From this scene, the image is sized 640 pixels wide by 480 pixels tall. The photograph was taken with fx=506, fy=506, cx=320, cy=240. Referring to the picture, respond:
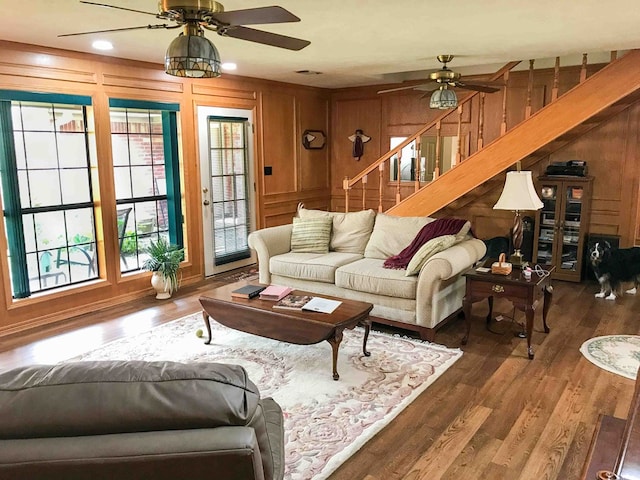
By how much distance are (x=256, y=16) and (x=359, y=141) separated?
5569 millimetres

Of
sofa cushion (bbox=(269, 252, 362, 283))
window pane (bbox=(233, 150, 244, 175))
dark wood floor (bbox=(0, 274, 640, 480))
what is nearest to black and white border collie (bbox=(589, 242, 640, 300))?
dark wood floor (bbox=(0, 274, 640, 480))

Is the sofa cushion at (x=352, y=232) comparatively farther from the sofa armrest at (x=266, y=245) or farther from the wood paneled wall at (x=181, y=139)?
the wood paneled wall at (x=181, y=139)

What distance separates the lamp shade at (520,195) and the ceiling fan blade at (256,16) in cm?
229

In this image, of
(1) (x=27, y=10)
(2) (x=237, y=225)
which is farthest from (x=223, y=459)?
(2) (x=237, y=225)

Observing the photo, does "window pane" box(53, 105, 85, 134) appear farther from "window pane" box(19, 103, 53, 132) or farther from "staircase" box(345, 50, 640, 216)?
"staircase" box(345, 50, 640, 216)

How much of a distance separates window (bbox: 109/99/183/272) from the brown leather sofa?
4.38m

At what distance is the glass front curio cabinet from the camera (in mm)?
5723

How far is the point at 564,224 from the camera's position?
229 inches

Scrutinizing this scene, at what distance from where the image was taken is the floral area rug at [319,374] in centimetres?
271

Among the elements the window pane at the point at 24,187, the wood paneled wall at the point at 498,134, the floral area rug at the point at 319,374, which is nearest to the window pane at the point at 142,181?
the window pane at the point at 24,187

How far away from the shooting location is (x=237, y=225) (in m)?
6.73

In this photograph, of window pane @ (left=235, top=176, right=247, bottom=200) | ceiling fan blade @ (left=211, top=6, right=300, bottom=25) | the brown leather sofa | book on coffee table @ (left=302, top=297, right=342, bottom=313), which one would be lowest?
book on coffee table @ (left=302, top=297, right=342, bottom=313)

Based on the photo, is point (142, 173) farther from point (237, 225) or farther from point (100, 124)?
point (237, 225)

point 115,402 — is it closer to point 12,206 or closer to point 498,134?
point 12,206
